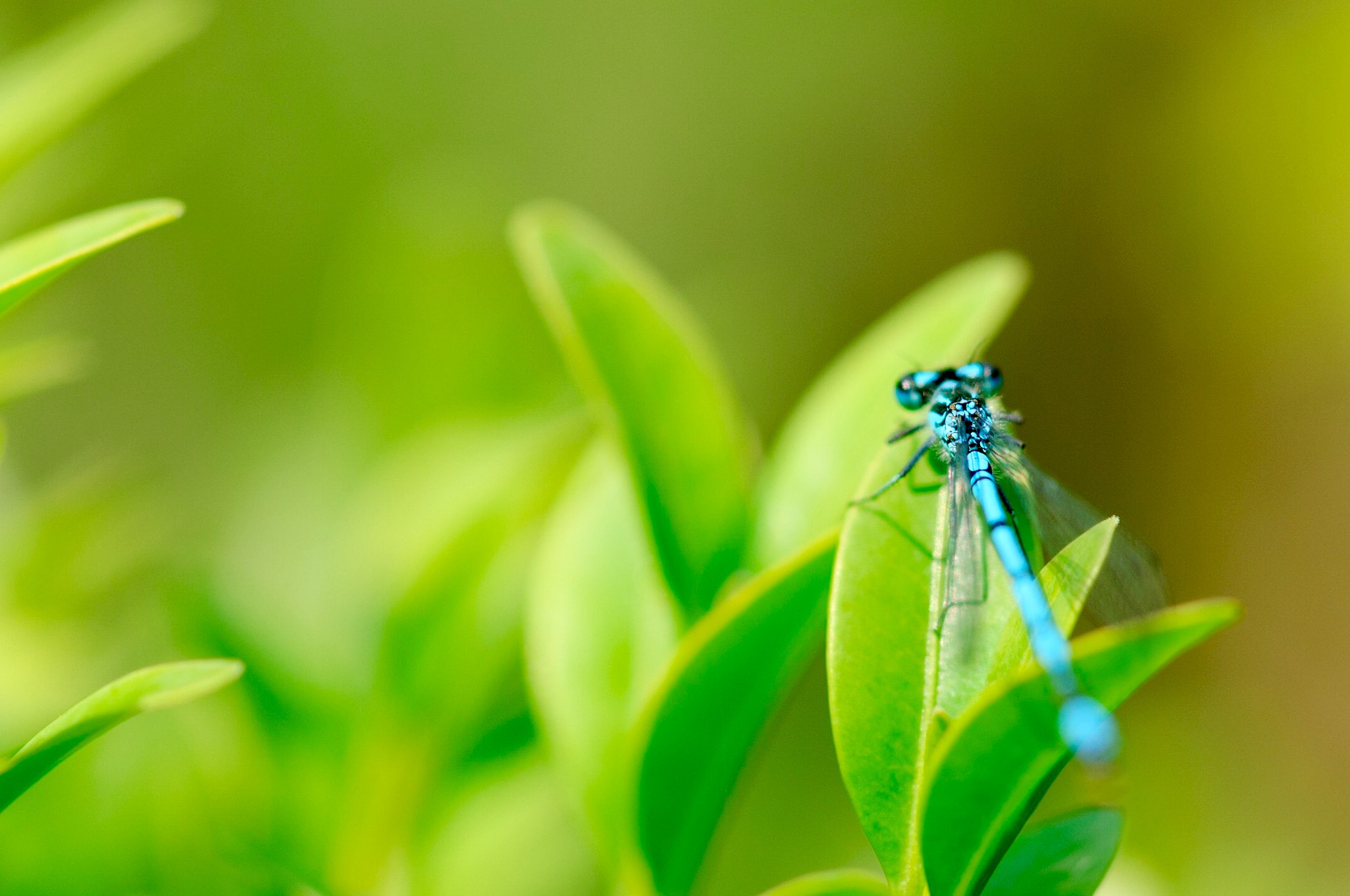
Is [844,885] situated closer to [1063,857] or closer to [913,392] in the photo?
[1063,857]

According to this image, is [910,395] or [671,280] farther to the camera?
[671,280]

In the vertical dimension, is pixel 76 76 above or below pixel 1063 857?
above

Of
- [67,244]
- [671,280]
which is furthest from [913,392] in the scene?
[671,280]

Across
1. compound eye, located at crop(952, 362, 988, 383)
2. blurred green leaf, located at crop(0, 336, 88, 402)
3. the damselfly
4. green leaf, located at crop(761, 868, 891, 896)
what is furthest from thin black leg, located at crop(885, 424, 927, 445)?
blurred green leaf, located at crop(0, 336, 88, 402)

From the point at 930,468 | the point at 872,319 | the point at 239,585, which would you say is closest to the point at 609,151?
the point at 872,319

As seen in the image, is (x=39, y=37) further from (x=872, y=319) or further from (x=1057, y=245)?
(x=1057, y=245)
